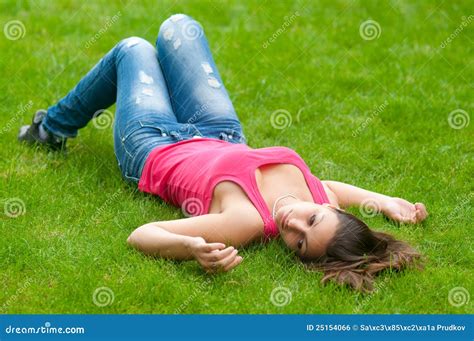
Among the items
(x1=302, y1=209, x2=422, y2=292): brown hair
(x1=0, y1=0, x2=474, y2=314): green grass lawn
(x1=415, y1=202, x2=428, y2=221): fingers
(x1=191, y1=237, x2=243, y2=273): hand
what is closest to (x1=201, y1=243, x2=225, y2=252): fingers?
(x1=191, y1=237, x2=243, y2=273): hand

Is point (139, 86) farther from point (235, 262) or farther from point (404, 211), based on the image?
point (404, 211)

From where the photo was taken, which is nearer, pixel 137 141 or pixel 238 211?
pixel 238 211

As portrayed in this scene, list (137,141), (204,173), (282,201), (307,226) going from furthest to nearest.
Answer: (137,141) < (204,173) < (282,201) < (307,226)

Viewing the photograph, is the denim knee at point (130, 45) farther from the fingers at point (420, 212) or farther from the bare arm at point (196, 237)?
the fingers at point (420, 212)

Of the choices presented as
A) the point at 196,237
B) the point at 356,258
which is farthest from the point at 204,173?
the point at 356,258

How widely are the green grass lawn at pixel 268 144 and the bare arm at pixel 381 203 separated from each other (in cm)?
6

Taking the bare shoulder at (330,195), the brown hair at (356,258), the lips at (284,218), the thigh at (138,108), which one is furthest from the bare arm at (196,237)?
the thigh at (138,108)

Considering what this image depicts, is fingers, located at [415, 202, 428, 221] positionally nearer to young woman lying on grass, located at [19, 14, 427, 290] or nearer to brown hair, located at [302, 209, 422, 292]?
young woman lying on grass, located at [19, 14, 427, 290]

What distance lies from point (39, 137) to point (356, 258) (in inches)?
89.0

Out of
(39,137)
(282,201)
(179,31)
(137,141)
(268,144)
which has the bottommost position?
(39,137)

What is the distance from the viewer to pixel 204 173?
13.3 feet

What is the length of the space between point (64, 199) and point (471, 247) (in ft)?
7.01

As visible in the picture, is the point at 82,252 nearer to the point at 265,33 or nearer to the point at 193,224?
the point at 193,224

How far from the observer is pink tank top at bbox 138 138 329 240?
392 cm
